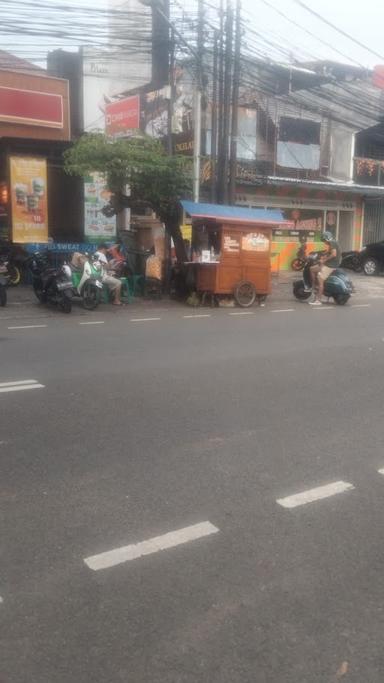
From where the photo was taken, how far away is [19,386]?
6613mm

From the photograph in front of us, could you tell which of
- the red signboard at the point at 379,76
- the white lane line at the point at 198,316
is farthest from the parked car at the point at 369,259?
the white lane line at the point at 198,316

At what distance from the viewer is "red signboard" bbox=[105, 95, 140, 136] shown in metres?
19.8

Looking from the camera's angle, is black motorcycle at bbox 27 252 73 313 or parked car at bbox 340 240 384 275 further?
parked car at bbox 340 240 384 275

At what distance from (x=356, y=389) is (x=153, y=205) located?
8.99 m

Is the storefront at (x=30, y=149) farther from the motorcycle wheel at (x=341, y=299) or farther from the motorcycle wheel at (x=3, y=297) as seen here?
the motorcycle wheel at (x=341, y=299)

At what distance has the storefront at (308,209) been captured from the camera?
22312 millimetres

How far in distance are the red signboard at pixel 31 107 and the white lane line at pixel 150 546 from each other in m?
15.8

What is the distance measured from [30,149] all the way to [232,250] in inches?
274

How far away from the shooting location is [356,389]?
22.6 ft

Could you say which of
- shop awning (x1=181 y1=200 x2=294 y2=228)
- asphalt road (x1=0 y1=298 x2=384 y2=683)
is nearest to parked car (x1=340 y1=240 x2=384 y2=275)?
shop awning (x1=181 y1=200 x2=294 y2=228)

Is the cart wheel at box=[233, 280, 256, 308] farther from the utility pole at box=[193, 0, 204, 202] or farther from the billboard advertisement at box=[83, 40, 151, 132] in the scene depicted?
the billboard advertisement at box=[83, 40, 151, 132]

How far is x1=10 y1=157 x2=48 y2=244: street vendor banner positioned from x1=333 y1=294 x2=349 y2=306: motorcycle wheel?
822cm

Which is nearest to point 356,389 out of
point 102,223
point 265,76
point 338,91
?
point 102,223

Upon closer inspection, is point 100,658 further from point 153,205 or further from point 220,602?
point 153,205
